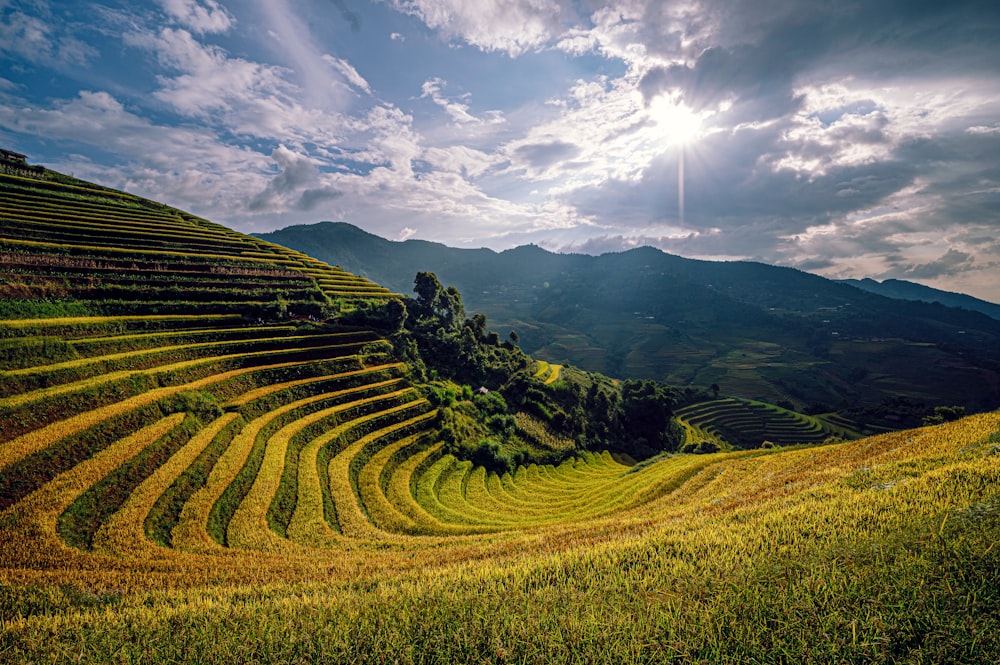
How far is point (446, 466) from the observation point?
2638 centimetres

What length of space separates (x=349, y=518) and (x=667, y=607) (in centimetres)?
1590

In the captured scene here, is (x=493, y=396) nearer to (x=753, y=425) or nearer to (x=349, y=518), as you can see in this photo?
(x=349, y=518)

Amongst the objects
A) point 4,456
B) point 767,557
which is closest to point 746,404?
point 767,557

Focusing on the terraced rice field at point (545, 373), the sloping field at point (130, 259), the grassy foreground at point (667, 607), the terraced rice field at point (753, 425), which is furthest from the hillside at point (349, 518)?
the terraced rice field at point (753, 425)

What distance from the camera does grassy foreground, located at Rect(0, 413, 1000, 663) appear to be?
3.56 m

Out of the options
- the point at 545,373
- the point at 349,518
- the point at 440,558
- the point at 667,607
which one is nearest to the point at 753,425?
the point at 545,373

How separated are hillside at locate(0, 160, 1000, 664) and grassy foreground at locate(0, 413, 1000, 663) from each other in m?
0.03

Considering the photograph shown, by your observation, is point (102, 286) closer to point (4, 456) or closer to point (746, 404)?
point (4, 456)

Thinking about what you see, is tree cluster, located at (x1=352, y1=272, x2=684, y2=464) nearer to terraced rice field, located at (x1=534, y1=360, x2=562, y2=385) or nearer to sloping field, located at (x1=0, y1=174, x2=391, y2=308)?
terraced rice field, located at (x1=534, y1=360, x2=562, y2=385)

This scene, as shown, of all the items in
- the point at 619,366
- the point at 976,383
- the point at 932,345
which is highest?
the point at 932,345

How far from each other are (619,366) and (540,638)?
6769 inches

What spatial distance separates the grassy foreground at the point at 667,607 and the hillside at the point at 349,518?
32 millimetres

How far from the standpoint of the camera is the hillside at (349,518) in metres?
3.91

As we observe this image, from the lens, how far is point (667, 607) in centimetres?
422
